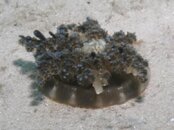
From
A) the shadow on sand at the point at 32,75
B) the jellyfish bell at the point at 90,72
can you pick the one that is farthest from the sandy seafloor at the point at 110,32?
the jellyfish bell at the point at 90,72

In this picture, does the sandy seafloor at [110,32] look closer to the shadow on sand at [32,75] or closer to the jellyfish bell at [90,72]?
the shadow on sand at [32,75]

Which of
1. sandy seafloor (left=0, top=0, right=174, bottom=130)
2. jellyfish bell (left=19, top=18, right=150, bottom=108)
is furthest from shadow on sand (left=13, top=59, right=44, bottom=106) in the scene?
jellyfish bell (left=19, top=18, right=150, bottom=108)

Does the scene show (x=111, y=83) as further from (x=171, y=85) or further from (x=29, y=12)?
(x=29, y=12)

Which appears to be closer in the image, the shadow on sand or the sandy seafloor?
the sandy seafloor

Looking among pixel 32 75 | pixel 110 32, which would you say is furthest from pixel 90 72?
pixel 110 32

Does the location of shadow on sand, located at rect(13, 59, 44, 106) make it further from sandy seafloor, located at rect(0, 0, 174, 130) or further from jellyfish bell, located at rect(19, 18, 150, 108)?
jellyfish bell, located at rect(19, 18, 150, 108)

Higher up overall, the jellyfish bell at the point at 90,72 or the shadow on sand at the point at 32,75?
the jellyfish bell at the point at 90,72

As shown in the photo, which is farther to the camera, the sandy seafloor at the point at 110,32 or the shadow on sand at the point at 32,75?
the shadow on sand at the point at 32,75

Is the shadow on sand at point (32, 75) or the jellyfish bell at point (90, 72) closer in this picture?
the jellyfish bell at point (90, 72)
